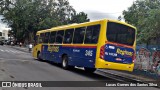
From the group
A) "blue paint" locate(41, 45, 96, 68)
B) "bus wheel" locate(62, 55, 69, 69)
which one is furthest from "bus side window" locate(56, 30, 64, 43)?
"bus wheel" locate(62, 55, 69, 69)

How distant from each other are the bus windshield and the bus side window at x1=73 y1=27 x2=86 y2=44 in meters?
2.15

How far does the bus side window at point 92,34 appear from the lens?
16.3m

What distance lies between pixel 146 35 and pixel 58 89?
1662 centimetres

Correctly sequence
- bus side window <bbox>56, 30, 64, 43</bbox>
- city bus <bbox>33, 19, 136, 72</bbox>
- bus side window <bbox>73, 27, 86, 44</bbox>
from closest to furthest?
city bus <bbox>33, 19, 136, 72</bbox>, bus side window <bbox>73, 27, 86, 44</bbox>, bus side window <bbox>56, 30, 64, 43</bbox>

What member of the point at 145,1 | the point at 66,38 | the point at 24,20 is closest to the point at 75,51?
the point at 66,38

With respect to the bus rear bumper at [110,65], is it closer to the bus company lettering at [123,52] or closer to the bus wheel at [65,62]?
the bus company lettering at [123,52]

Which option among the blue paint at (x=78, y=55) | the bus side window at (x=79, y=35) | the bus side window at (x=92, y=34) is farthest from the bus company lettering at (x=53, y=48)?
the bus side window at (x=92, y=34)

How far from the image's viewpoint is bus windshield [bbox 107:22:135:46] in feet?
52.8

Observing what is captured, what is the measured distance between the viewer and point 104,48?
15789 mm

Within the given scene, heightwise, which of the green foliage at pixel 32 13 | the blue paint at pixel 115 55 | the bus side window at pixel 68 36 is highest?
the green foliage at pixel 32 13

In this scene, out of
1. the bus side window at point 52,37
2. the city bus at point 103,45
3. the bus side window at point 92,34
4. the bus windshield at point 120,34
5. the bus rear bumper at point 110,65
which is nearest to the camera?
the bus rear bumper at point 110,65

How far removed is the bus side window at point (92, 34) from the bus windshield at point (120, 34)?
0.66m

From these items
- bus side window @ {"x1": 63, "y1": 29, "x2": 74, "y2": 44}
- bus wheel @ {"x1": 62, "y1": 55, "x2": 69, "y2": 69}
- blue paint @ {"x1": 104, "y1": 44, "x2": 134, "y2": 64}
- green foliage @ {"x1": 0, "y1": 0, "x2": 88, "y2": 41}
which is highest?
green foliage @ {"x1": 0, "y1": 0, "x2": 88, "y2": 41}

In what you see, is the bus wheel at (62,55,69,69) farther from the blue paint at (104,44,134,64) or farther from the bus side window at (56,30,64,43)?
the blue paint at (104,44,134,64)
